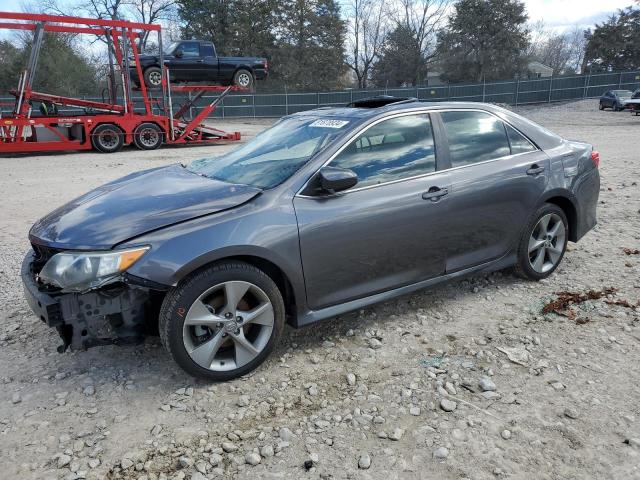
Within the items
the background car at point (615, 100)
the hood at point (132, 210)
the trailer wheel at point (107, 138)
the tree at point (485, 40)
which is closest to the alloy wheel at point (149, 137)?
the trailer wheel at point (107, 138)

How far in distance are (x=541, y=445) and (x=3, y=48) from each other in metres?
46.5

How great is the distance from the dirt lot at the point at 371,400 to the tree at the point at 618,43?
54495 millimetres

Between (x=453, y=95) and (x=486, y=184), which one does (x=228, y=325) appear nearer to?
(x=486, y=184)

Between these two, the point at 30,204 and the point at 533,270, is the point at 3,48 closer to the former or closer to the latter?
the point at 30,204

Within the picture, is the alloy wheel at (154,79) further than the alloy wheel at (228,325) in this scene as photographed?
Yes

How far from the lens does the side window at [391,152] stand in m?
3.41

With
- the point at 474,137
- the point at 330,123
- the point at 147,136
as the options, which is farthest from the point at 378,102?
the point at 147,136

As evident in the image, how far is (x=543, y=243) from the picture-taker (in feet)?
14.4

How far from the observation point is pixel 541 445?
2475mm

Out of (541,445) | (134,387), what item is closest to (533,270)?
(541,445)

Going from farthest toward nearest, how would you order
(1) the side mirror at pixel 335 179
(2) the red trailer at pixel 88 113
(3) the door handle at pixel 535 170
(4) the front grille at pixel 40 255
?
1. (2) the red trailer at pixel 88 113
2. (3) the door handle at pixel 535 170
3. (1) the side mirror at pixel 335 179
4. (4) the front grille at pixel 40 255

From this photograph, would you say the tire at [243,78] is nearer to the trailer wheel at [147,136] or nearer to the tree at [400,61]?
the trailer wheel at [147,136]

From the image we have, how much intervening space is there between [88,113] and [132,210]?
1400 cm

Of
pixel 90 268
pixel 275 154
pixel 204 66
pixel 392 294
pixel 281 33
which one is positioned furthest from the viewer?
pixel 281 33
